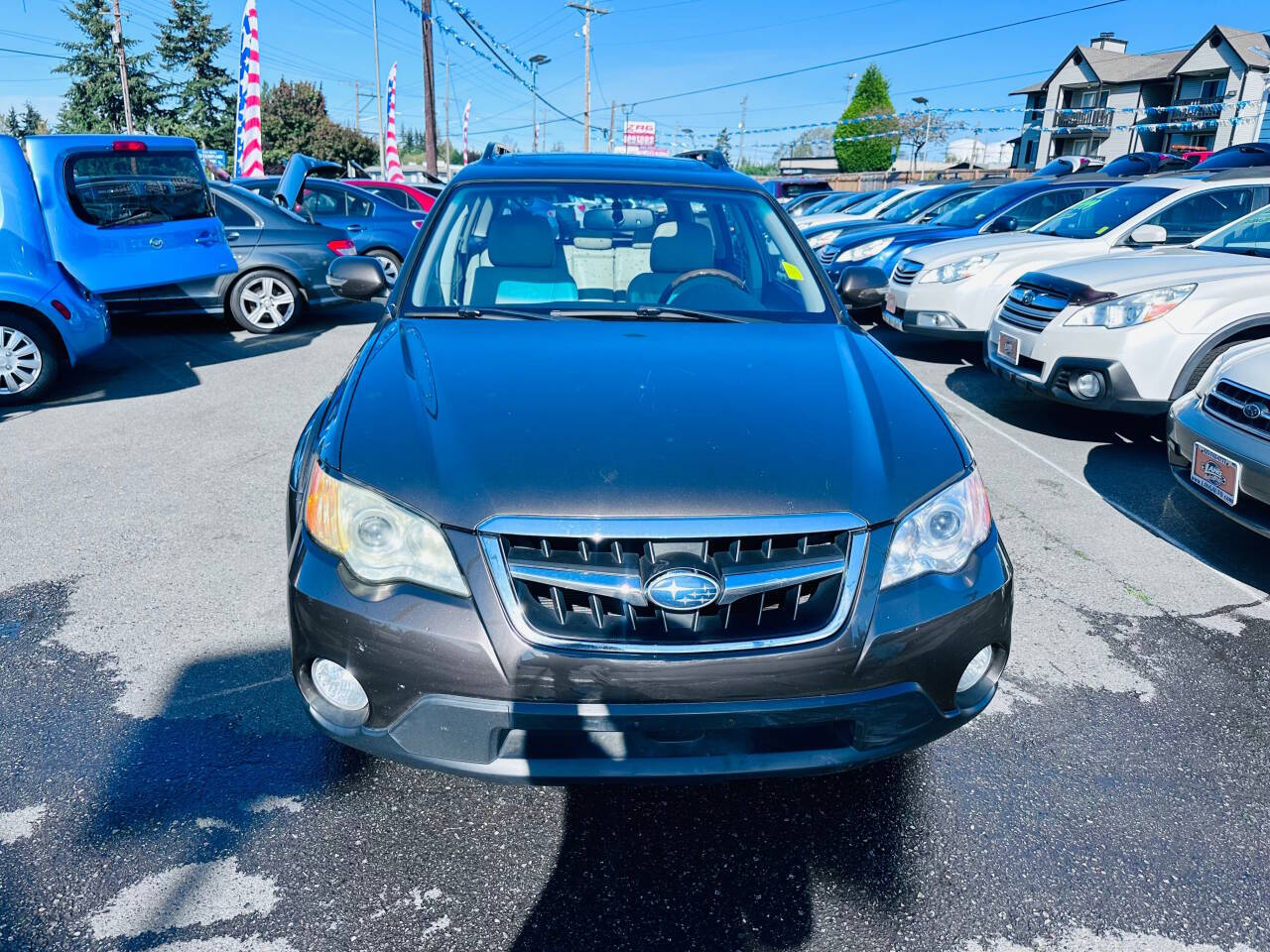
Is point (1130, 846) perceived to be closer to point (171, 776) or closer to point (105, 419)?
point (171, 776)

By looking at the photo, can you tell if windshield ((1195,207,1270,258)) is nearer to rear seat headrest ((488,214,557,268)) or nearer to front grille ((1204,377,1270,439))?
front grille ((1204,377,1270,439))

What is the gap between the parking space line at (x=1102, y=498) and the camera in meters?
3.92

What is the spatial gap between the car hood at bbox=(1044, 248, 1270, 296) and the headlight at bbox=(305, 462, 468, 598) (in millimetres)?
5171

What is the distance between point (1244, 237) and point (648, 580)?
6.36 meters

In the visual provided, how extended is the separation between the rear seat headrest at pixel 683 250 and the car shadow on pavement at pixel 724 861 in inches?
75.1

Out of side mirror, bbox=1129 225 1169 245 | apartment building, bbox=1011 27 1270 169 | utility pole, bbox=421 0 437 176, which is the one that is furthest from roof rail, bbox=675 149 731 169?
apartment building, bbox=1011 27 1270 169

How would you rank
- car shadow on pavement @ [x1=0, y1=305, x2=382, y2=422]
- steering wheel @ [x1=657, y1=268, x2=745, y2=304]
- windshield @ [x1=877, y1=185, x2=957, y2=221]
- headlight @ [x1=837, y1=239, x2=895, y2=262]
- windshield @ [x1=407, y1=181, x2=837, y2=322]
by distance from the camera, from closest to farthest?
windshield @ [x1=407, y1=181, x2=837, y2=322]
steering wheel @ [x1=657, y1=268, x2=745, y2=304]
car shadow on pavement @ [x1=0, y1=305, x2=382, y2=422]
headlight @ [x1=837, y1=239, x2=895, y2=262]
windshield @ [x1=877, y1=185, x2=957, y2=221]

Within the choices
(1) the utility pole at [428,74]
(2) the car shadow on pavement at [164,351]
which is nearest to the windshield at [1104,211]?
(2) the car shadow on pavement at [164,351]

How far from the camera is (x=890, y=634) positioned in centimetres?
196

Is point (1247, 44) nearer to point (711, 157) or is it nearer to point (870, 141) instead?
point (870, 141)

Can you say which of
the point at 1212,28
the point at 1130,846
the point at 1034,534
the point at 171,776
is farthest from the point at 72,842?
the point at 1212,28

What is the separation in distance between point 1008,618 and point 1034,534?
2457 millimetres

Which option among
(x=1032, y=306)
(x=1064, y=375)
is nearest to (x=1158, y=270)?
(x=1032, y=306)

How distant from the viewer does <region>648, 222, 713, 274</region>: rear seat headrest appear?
3.47 metres
